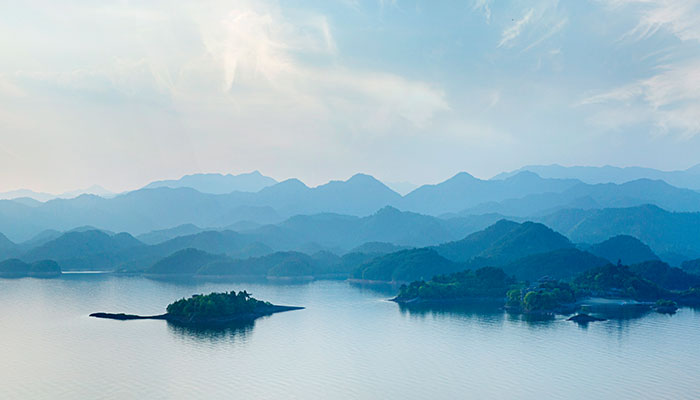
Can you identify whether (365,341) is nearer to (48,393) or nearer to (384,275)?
(48,393)

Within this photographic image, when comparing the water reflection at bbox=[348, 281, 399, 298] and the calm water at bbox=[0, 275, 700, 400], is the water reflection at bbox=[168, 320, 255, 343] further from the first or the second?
the water reflection at bbox=[348, 281, 399, 298]

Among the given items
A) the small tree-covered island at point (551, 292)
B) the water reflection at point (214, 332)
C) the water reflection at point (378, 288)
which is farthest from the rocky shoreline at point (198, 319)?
the water reflection at point (378, 288)

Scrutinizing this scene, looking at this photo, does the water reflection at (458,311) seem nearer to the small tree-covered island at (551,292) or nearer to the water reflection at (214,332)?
the small tree-covered island at (551,292)

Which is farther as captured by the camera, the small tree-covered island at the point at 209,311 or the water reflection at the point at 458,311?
the water reflection at the point at 458,311

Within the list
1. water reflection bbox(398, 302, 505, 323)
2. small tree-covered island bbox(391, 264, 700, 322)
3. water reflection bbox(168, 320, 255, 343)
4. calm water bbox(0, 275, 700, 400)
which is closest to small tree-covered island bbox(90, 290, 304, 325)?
water reflection bbox(168, 320, 255, 343)

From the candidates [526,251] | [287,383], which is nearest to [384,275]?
[526,251]

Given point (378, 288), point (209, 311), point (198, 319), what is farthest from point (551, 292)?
point (198, 319)

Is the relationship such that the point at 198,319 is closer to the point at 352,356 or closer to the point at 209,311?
the point at 209,311
